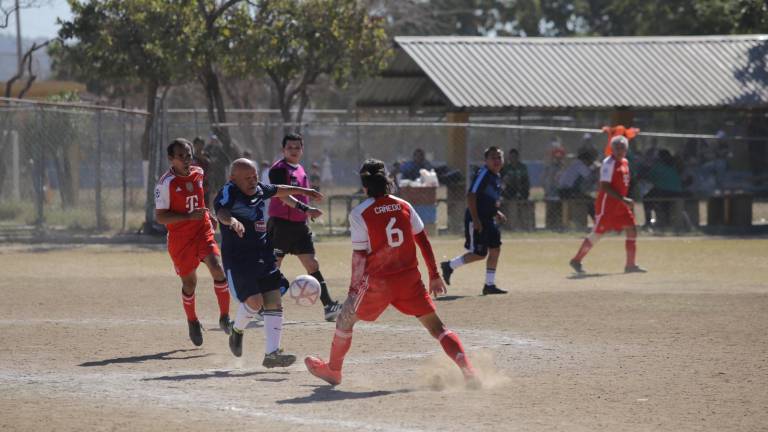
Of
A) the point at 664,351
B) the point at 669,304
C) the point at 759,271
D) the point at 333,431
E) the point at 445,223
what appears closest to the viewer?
the point at 333,431

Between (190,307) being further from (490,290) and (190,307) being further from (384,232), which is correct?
(490,290)

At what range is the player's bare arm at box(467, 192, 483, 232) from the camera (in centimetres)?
1433

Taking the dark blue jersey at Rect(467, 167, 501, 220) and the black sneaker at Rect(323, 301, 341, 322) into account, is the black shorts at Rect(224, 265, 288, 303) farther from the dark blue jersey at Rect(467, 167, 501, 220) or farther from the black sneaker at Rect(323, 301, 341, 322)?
the dark blue jersey at Rect(467, 167, 501, 220)

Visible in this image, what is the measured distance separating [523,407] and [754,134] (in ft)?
74.9

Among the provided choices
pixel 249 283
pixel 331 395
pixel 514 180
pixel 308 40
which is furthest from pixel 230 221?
pixel 308 40

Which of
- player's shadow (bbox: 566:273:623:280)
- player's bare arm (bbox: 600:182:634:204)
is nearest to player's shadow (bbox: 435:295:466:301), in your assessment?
player's shadow (bbox: 566:273:623:280)

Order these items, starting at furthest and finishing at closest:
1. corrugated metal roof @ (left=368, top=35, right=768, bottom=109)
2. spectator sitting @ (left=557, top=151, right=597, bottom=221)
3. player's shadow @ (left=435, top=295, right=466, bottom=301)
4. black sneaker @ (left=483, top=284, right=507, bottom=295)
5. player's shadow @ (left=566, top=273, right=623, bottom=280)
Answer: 1. corrugated metal roof @ (left=368, top=35, right=768, bottom=109)
2. spectator sitting @ (left=557, top=151, right=597, bottom=221)
3. player's shadow @ (left=566, top=273, right=623, bottom=280)
4. black sneaker @ (left=483, top=284, right=507, bottom=295)
5. player's shadow @ (left=435, top=295, right=466, bottom=301)

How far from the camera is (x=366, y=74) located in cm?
2742

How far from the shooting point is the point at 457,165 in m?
25.6

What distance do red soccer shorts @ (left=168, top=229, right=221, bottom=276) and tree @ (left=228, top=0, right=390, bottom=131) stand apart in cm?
1531

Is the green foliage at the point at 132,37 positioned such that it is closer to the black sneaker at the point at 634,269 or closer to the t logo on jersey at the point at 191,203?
the black sneaker at the point at 634,269

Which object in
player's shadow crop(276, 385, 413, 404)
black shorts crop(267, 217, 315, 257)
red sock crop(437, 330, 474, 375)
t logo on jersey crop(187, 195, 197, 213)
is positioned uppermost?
t logo on jersey crop(187, 195, 197, 213)

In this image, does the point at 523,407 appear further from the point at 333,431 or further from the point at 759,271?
the point at 759,271

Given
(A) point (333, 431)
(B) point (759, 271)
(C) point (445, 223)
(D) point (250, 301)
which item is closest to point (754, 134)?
(C) point (445, 223)
